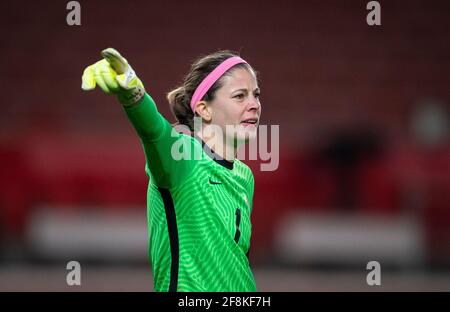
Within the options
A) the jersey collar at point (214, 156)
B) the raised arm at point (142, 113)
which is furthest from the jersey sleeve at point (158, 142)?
the jersey collar at point (214, 156)

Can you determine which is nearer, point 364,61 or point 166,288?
point 166,288

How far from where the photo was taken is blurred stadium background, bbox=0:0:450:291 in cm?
865

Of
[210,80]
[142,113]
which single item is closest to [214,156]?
[210,80]

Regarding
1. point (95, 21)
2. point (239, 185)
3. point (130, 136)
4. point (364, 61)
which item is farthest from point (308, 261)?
point (239, 185)

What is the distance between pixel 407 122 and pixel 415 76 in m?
0.79

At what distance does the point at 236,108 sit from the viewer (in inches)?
119

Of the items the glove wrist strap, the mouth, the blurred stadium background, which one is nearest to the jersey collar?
the mouth

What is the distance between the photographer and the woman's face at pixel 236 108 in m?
3.03

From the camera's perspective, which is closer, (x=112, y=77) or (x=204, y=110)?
(x=112, y=77)

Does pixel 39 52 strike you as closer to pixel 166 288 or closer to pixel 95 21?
pixel 95 21

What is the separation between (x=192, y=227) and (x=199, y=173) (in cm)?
20

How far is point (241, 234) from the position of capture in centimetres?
292

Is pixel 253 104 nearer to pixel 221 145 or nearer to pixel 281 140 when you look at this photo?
pixel 221 145

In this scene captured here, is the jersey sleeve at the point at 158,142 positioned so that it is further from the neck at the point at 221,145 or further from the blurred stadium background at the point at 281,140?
the blurred stadium background at the point at 281,140
